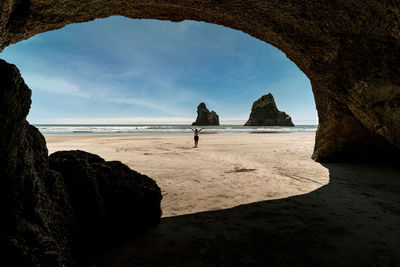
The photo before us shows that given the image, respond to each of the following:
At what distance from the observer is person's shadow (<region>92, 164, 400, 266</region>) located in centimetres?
231

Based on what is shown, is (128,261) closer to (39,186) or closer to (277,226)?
(39,186)

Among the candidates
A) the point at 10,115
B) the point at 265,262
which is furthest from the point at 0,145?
the point at 265,262

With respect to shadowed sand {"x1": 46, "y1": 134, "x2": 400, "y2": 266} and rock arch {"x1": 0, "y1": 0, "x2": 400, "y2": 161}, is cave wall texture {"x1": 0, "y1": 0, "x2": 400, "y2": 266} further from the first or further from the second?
shadowed sand {"x1": 46, "y1": 134, "x2": 400, "y2": 266}

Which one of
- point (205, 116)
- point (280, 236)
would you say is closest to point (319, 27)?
point (280, 236)

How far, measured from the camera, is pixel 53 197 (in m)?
2.01

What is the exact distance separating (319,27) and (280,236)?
4.28 meters

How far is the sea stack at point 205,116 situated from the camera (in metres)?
94.7

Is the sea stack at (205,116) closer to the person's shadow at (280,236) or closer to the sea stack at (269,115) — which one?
the sea stack at (269,115)

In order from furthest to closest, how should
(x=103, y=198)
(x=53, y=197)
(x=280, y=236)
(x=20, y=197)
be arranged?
(x=280, y=236), (x=103, y=198), (x=53, y=197), (x=20, y=197)

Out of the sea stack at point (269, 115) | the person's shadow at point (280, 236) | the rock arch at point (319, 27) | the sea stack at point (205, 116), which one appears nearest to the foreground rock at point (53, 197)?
the person's shadow at point (280, 236)

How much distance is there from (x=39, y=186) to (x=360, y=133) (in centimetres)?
928

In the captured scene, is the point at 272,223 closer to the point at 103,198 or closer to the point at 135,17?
the point at 103,198

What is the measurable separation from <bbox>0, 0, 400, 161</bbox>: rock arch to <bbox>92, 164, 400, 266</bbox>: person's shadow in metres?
1.82

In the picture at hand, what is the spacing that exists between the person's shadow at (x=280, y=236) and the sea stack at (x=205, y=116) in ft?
298
